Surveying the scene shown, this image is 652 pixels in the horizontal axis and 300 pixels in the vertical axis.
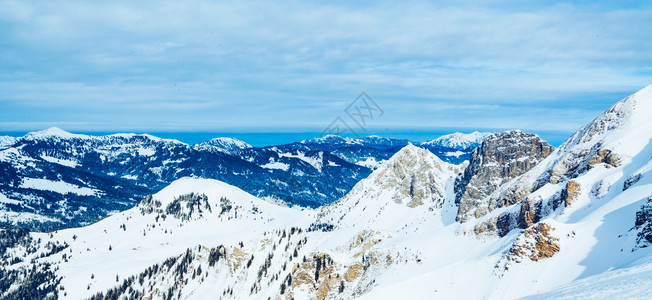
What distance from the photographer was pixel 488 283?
66812mm

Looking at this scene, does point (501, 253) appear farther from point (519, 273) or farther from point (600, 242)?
point (600, 242)

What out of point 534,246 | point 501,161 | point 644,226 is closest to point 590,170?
point 534,246

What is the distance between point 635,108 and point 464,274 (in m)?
62.0

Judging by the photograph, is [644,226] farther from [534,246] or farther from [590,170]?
[590,170]

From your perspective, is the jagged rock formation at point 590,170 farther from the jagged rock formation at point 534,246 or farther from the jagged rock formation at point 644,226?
the jagged rock formation at point 644,226

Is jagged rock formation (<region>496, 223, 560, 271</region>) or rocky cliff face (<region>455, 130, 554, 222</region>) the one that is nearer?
jagged rock formation (<region>496, 223, 560, 271</region>)

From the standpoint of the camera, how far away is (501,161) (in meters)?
169

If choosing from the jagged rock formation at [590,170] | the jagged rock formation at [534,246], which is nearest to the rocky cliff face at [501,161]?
the jagged rock formation at [590,170]

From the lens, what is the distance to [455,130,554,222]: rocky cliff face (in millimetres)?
160625

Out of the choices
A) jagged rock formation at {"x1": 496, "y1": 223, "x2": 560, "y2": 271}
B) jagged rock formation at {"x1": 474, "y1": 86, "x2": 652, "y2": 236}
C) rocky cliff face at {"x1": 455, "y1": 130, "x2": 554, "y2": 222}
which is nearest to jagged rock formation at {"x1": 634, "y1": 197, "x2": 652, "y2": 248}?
jagged rock formation at {"x1": 496, "y1": 223, "x2": 560, "y2": 271}

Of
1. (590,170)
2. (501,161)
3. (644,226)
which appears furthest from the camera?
(501,161)

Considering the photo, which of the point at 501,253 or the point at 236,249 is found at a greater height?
the point at 501,253

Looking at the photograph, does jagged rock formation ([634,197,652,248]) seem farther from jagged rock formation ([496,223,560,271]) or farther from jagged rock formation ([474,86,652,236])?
jagged rock formation ([474,86,652,236])

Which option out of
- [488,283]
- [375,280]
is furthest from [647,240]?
[375,280]
